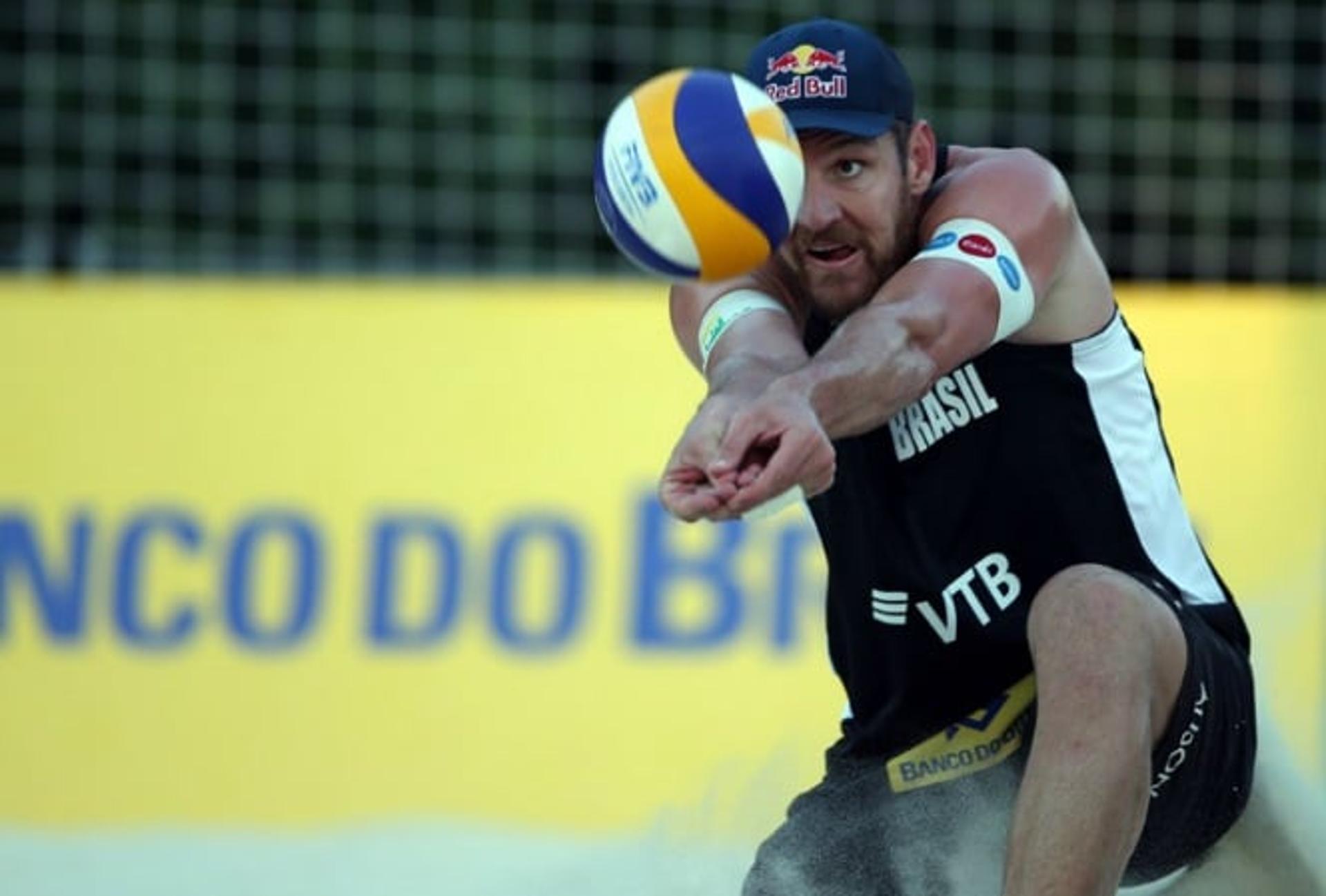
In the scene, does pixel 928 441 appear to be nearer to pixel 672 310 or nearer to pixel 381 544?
pixel 672 310

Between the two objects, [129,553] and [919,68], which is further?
[919,68]

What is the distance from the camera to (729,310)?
13.7ft

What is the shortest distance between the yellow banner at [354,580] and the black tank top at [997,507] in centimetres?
222

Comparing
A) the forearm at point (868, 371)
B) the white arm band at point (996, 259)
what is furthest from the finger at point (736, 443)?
the white arm band at point (996, 259)

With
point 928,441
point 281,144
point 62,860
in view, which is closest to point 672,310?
point 928,441

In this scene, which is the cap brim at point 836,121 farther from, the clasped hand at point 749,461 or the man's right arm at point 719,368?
the clasped hand at point 749,461

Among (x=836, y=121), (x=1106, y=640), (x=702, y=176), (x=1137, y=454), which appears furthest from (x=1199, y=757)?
(x=702, y=176)

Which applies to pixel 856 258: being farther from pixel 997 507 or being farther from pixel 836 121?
pixel 997 507

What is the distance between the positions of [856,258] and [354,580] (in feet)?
8.90

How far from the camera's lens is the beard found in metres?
4.05

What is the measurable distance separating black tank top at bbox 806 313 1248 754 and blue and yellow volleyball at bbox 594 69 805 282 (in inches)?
21.7

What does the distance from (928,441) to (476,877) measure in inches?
103

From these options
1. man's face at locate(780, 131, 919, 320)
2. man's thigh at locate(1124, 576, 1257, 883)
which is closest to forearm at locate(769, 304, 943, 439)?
man's face at locate(780, 131, 919, 320)

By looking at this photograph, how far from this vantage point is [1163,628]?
12.8 feet
